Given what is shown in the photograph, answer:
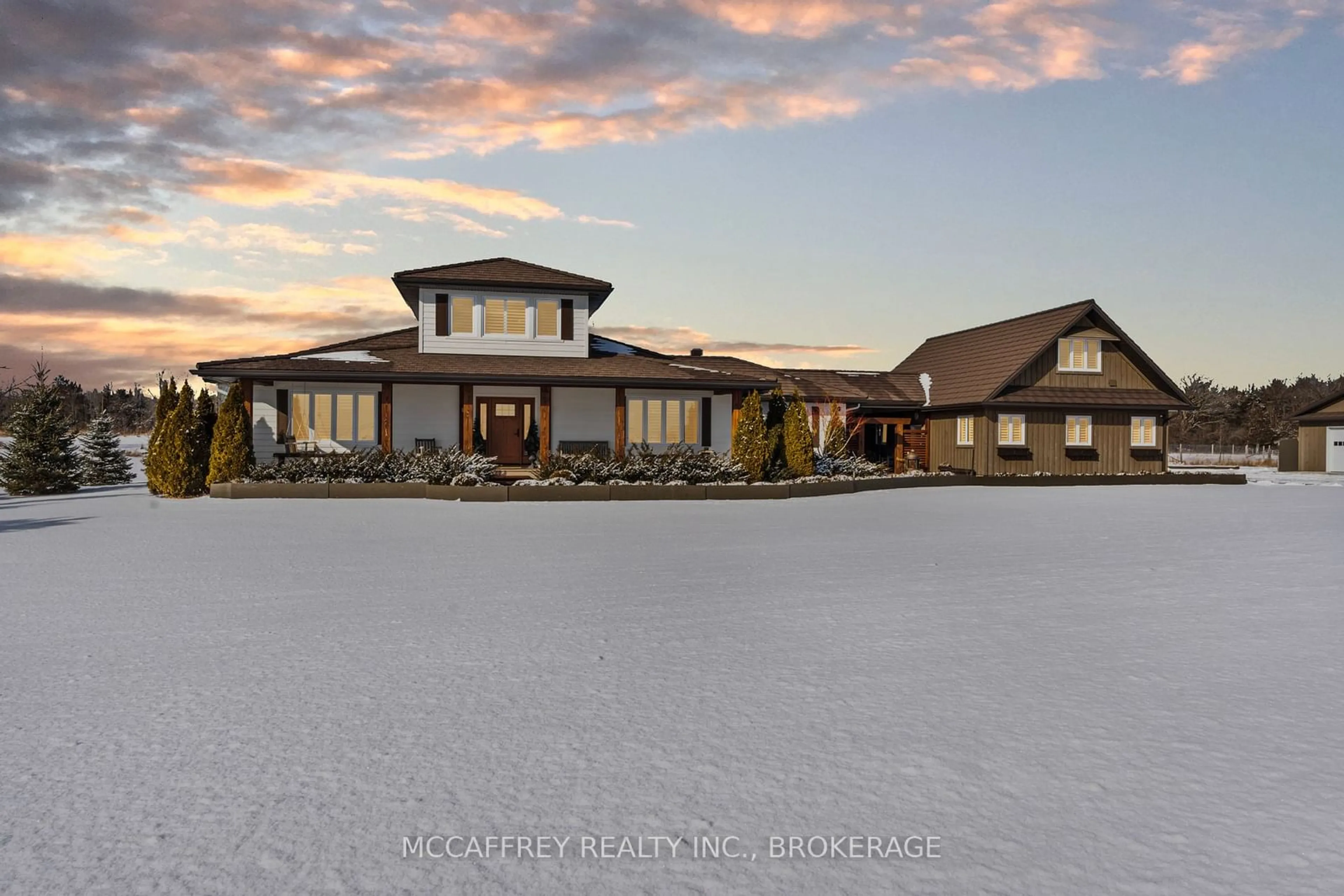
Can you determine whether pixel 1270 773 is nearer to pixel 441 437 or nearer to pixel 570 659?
pixel 570 659

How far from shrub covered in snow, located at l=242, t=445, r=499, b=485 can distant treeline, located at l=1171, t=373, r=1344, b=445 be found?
189 feet

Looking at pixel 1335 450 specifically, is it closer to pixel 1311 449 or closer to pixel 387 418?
pixel 1311 449

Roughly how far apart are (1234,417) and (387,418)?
69.6 metres

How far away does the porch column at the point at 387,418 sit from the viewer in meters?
24.9

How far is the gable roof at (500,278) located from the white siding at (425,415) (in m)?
3.05

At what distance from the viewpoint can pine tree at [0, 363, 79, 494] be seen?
83.5 feet

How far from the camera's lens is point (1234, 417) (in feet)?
237

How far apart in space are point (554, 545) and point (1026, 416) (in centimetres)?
2692

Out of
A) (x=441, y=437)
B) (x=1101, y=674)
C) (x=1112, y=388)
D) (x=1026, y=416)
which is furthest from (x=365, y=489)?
(x=1112, y=388)

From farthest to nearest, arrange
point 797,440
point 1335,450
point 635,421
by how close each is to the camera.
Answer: point 1335,450 → point 635,421 → point 797,440

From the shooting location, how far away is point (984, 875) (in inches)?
130

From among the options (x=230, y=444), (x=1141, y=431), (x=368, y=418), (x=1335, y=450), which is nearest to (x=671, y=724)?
(x=230, y=444)

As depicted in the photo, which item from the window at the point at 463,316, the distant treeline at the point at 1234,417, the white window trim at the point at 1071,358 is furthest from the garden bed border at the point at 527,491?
the distant treeline at the point at 1234,417

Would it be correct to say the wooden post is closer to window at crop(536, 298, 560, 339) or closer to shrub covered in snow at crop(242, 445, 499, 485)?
shrub covered in snow at crop(242, 445, 499, 485)
